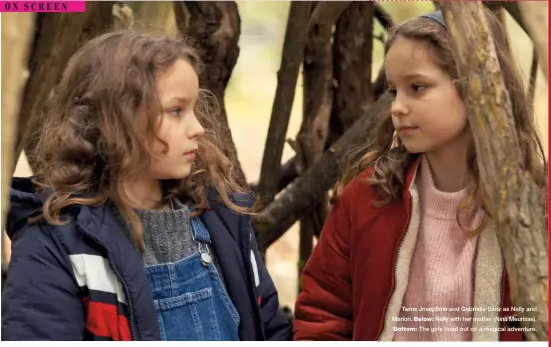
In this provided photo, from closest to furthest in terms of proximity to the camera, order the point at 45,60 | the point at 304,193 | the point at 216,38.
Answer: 1. the point at 45,60
2. the point at 216,38
3. the point at 304,193

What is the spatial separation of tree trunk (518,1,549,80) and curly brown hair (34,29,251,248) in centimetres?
47

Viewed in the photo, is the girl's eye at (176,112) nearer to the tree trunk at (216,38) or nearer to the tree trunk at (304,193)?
the tree trunk at (216,38)

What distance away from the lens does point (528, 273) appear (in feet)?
3.43

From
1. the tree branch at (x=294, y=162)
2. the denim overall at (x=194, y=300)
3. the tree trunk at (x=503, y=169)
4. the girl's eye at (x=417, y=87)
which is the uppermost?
the tree branch at (x=294, y=162)

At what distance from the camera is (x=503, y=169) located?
3.49ft

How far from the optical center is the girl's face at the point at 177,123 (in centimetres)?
120

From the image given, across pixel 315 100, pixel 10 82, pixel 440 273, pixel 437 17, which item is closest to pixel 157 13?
pixel 315 100

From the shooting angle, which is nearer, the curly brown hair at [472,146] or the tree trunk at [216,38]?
the curly brown hair at [472,146]

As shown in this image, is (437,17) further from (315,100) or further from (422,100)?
(315,100)

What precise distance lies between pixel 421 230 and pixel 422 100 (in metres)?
0.19

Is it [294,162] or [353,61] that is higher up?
[353,61]

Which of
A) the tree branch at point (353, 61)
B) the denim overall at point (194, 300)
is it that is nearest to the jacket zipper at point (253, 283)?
the denim overall at point (194, 300)

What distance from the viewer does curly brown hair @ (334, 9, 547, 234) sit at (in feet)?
3.96

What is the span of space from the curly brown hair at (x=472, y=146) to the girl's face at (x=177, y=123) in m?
0.26
